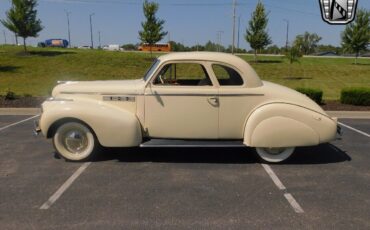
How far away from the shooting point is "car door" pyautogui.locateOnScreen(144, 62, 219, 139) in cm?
606

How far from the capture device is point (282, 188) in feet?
17.0

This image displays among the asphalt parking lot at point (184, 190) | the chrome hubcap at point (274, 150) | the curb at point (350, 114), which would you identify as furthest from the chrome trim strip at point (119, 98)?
the curb at point (350, 114)

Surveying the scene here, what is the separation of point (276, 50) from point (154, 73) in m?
92.7

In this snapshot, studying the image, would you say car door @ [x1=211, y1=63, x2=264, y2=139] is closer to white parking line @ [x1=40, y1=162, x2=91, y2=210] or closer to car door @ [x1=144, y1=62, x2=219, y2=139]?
car door @ [x1=144, y1=62, x2=219, y2=139]

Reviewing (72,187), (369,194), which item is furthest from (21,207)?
(369,194)

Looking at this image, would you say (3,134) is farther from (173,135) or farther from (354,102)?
(354,102)

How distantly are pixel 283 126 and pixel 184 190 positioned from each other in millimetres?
2019

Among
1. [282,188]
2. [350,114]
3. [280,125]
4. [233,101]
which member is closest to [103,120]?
[233,101]

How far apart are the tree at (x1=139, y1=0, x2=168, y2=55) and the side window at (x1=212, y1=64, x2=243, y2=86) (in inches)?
1260

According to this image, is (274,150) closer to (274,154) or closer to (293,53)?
(274,154)

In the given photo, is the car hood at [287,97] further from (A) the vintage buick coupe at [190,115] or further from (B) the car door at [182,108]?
(B) the car door at [182,108]

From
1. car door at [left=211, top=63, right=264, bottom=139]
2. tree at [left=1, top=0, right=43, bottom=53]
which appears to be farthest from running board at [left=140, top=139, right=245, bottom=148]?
tree at [left=1, top=0, right=43, bottom=53]

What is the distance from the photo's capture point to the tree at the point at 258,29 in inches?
1542

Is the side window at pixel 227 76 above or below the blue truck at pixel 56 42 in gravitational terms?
below
